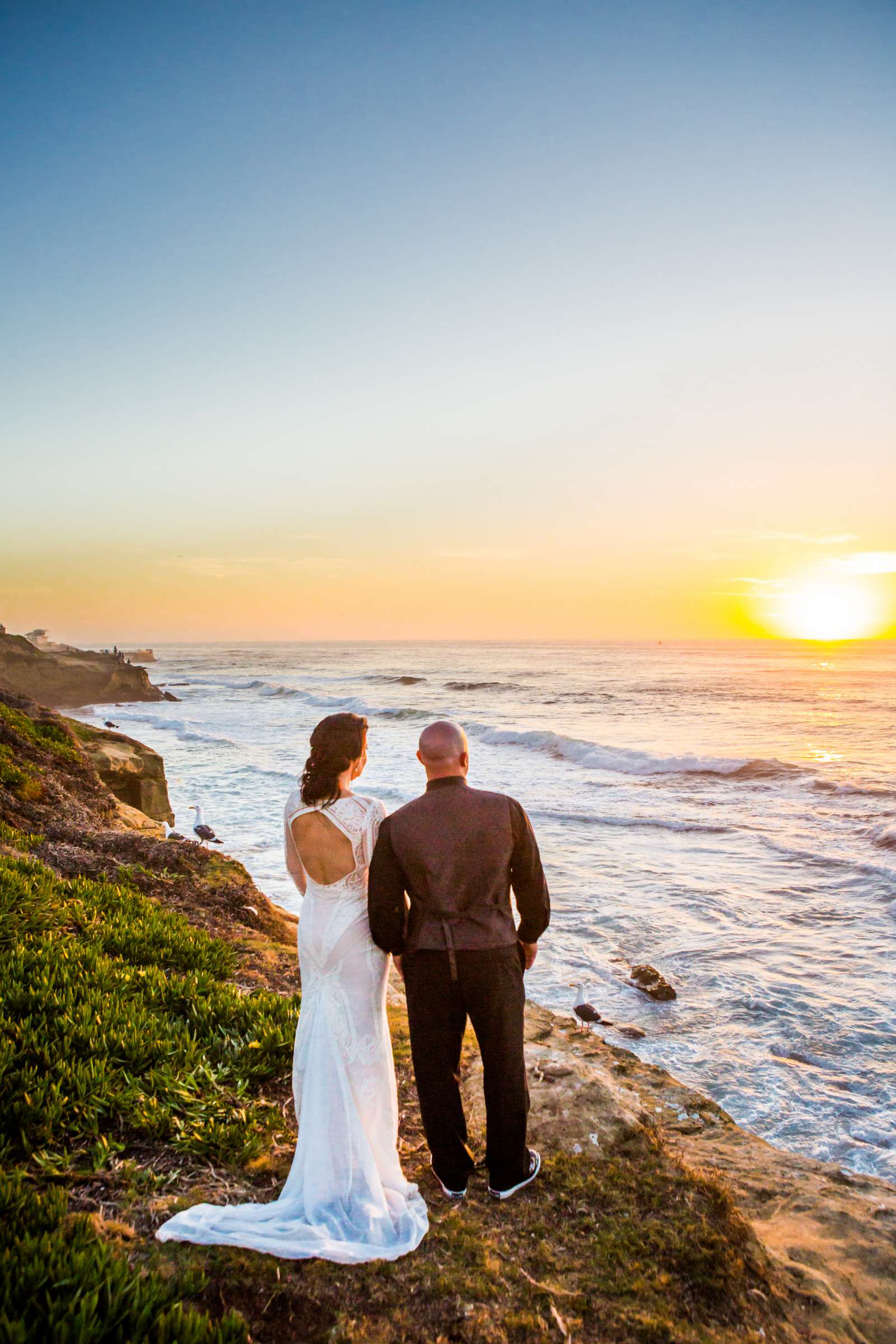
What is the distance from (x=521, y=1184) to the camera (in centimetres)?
363

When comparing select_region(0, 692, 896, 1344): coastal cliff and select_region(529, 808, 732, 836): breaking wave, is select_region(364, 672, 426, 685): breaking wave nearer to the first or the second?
select_region(529, 808, 732, 836): breaking wave

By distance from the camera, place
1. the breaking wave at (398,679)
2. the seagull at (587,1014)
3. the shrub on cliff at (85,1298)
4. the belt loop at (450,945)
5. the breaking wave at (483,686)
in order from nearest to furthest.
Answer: the shrub on cliff at (85,1298) → the belt loop at (450,945) → the seagull at (587,1014) → the breaking wave at (483,686) → the breaking wave at (398,679)

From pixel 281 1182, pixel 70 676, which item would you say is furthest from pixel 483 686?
pixel 281 1182

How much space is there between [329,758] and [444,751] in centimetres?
59

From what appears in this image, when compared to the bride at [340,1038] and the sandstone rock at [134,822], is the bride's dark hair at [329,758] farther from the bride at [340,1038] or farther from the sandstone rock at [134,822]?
the sandstone rock at [134,822]

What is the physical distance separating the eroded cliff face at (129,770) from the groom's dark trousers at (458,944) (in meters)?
11.1

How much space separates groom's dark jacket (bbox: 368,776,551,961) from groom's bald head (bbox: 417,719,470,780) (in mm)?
118

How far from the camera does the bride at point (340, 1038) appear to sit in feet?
10.4

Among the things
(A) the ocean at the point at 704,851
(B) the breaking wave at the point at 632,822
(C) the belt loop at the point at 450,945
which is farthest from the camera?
(B) the breaking wave at the point at 632,822

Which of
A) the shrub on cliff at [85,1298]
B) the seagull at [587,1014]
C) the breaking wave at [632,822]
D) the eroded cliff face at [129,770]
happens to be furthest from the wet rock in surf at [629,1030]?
the eroded cliff face at [129,770]

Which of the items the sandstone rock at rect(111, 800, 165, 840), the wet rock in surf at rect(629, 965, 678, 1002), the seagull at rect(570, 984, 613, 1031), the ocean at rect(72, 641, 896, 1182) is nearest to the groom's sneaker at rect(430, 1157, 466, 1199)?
the ocean at rect(72, 641, 896, 1182)

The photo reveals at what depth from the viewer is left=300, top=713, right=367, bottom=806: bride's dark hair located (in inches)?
141

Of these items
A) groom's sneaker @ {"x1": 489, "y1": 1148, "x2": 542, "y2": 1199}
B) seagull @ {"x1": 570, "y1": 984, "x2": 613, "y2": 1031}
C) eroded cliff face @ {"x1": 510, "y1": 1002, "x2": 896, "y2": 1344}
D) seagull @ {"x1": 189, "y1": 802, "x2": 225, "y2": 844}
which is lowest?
seagull @ {"x1": 570, "y1": 984, "x2": 613, "y2": 1031}

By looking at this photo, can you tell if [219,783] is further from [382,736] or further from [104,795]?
[382,736]
